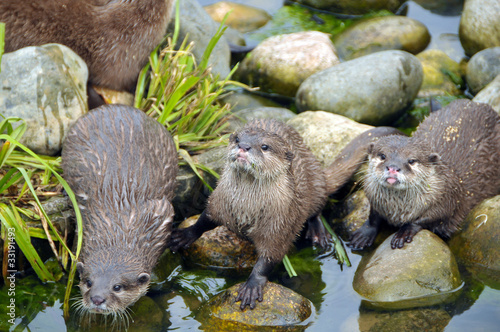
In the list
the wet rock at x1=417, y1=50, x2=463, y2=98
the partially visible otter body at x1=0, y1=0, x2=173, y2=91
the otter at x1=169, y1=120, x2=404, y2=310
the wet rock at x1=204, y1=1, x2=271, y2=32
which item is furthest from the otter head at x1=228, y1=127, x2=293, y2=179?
the wet rock at x1=204, y1=1, x2=271, y2=32

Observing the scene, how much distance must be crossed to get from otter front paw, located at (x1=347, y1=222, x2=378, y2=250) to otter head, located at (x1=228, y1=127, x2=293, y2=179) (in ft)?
2.59

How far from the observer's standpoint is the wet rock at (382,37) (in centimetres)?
596

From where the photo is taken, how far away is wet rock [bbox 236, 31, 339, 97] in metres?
5.49

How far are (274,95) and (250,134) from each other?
229cm

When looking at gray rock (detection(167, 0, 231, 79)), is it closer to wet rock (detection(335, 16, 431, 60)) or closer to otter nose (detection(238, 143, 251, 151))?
wet rock (detection(335, 16, 431, 60))

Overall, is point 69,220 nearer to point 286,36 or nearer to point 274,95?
point 274,95

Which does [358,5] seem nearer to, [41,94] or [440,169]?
[440,169]

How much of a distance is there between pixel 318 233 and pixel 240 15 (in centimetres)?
319

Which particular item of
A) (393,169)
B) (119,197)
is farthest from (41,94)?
(393,169)

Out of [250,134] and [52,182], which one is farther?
[52,182]

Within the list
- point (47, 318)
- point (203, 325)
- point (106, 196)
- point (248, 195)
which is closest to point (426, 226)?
point (248, 195)

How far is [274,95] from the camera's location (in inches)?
219

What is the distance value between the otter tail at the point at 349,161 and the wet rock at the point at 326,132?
213mm

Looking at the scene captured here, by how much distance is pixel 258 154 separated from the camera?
3.24 meters
